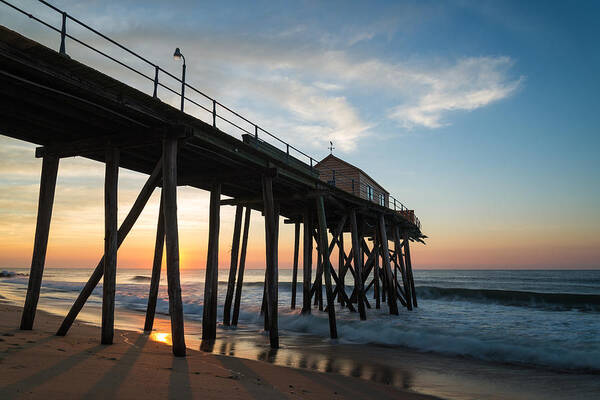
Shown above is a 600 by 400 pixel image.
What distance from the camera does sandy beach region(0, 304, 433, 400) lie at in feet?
15.6

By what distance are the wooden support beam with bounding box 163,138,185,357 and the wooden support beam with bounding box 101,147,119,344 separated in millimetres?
1159

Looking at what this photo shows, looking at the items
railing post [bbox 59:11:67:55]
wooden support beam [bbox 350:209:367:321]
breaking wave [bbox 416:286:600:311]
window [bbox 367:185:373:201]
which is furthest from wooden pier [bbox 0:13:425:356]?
breaking wave [bbox 416:286:600:311]

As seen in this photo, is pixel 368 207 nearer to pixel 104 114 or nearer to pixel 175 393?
pixel 104 114

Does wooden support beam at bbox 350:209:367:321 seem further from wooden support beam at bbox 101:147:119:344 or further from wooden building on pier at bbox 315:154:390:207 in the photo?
wooden support beam at bbox 101:147:119:344

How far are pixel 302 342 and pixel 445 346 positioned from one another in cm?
497

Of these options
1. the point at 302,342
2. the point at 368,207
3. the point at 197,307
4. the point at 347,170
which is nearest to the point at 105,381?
the point at 302,342

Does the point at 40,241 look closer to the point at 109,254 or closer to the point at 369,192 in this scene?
the point at 109,254

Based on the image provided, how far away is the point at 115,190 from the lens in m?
8.30

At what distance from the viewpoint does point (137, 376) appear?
223 inches

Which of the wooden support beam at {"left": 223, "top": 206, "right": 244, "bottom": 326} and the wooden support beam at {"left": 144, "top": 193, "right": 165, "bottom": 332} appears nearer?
the wooden support beam at {"left": 144, "top": 193, "right": 165, "bottom": 332}

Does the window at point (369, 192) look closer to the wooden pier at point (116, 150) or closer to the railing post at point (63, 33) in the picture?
the wooden pier at point (116, 150)

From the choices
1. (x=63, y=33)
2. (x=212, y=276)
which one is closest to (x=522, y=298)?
(x=212, y=276)

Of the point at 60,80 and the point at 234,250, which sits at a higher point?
the point at 60,80

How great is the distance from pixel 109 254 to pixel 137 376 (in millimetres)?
3108
